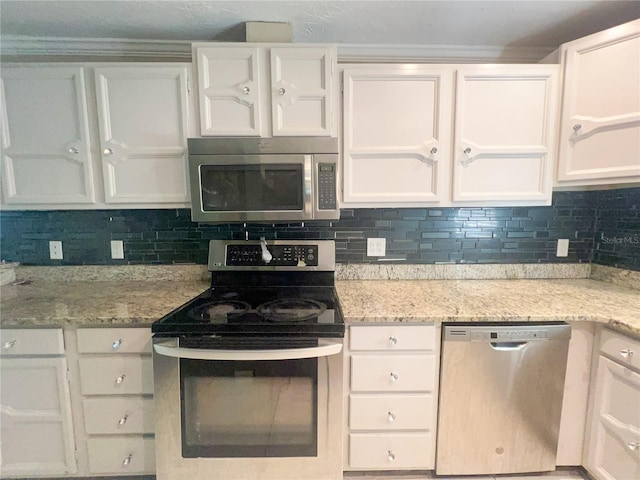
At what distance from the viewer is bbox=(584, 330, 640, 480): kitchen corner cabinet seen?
1198mm

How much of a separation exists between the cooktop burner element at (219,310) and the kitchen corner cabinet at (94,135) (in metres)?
0.59

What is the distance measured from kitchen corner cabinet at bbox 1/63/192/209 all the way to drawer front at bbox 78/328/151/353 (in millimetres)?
649

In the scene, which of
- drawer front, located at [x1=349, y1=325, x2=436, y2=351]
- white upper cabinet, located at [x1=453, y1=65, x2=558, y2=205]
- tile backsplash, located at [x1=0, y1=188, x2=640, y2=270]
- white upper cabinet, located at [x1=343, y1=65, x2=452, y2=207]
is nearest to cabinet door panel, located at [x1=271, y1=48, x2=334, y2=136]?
white upper cabinet, located at [x1=343, y1=65, x2=452, y2=207]

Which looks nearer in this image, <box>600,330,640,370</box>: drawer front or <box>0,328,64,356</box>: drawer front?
<box>600,330,640,370</box>: drawer front

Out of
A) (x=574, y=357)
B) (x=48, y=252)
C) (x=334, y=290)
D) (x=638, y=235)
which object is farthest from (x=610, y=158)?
(x=48, y=252)

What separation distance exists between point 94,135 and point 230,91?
29.5 inches

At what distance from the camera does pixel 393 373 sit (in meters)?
1.36

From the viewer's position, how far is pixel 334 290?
167 cm

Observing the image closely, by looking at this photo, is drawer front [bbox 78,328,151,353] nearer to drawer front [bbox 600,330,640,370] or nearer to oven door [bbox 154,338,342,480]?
oven door [bbox 154,338,342,480]

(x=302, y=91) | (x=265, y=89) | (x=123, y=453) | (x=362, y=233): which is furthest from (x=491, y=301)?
(x=123, y=453)

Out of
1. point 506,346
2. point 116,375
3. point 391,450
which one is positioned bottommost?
point 391,450

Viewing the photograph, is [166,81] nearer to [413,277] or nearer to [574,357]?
[413,277]

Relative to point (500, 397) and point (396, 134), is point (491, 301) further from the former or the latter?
point (396, 134)

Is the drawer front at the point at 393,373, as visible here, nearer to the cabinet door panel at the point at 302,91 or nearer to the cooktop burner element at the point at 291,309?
the cooktop burner element at the point at 291,309
